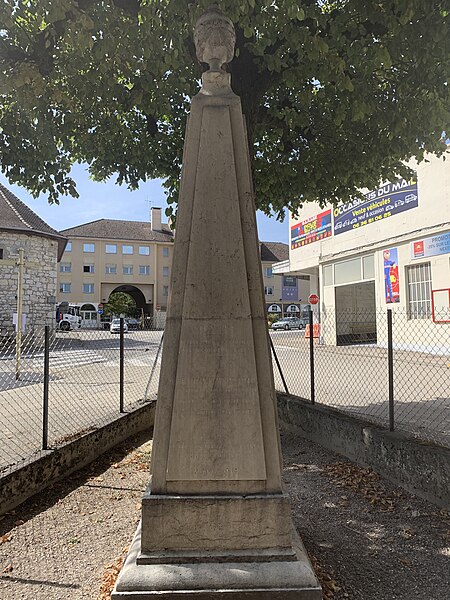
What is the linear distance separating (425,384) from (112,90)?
9186 mm

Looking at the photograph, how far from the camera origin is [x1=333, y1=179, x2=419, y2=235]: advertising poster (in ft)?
56.8

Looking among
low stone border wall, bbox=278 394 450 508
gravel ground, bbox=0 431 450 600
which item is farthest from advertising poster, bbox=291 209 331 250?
gravel ground, bbox=0 431 450 600

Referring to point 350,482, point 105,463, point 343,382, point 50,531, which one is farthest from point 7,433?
point 343,382

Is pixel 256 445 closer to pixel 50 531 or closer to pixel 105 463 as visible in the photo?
pixel 50 531

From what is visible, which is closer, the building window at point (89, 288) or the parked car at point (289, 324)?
the parked car at point (289, 324)

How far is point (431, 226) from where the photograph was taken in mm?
16125

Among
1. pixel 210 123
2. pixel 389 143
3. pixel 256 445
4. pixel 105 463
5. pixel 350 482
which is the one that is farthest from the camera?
pixel 389 143

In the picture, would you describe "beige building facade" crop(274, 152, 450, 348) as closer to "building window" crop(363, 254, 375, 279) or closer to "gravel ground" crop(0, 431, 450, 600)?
"building window" crop(363, 254, 375, 279)

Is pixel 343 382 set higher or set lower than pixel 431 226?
lower

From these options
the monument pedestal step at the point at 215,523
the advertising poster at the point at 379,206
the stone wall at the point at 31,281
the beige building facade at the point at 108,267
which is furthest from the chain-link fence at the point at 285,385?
the beige building facade at the point at 108,267

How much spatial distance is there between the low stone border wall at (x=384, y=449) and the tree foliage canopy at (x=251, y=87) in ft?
10.9

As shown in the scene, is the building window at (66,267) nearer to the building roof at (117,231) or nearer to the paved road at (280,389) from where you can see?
the building roof at (117,231)

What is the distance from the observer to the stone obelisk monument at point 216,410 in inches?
88.0

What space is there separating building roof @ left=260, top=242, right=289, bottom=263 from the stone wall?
3634 cm
